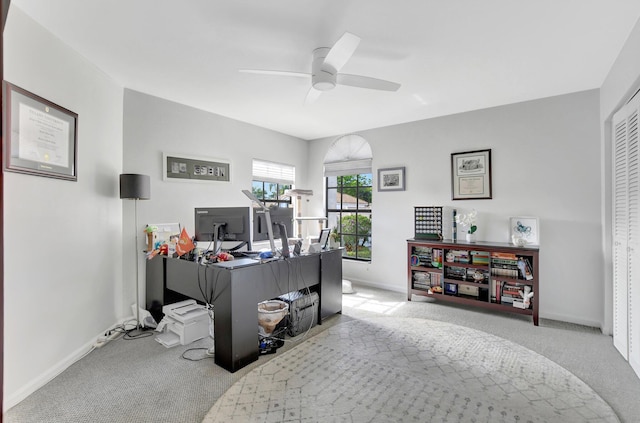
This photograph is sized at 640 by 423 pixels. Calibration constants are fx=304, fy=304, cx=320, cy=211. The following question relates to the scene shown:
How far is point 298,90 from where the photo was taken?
3.32 m

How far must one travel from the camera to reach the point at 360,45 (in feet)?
8.03

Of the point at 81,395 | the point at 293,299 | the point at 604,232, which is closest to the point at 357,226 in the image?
the point at 293,299

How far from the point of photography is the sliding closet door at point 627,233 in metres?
2.36

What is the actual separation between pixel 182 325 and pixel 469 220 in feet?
11.7

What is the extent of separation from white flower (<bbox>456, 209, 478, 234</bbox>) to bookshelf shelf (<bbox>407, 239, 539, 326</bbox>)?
0.22 metres

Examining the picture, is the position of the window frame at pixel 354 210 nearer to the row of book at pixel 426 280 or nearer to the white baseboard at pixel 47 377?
the row of book at pixel 426 280

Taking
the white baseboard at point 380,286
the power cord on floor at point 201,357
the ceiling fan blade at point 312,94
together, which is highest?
the ceiling fan blade at point 312,94

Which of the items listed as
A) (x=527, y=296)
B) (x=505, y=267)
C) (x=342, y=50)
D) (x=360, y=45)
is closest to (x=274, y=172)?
(x=360, y=45)

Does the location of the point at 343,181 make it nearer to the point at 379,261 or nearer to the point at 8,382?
the point at 379,261

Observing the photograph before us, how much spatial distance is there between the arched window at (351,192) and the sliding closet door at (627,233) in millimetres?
2905

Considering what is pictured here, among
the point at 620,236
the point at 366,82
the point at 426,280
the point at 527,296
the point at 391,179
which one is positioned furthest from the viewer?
the point at 391,179

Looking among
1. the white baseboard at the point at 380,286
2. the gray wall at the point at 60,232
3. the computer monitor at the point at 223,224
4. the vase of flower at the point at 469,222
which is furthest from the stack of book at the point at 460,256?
the gray wall at the point at 60,232

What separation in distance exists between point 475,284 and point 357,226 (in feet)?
6.80

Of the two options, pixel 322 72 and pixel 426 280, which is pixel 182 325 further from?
pixel 426 280
